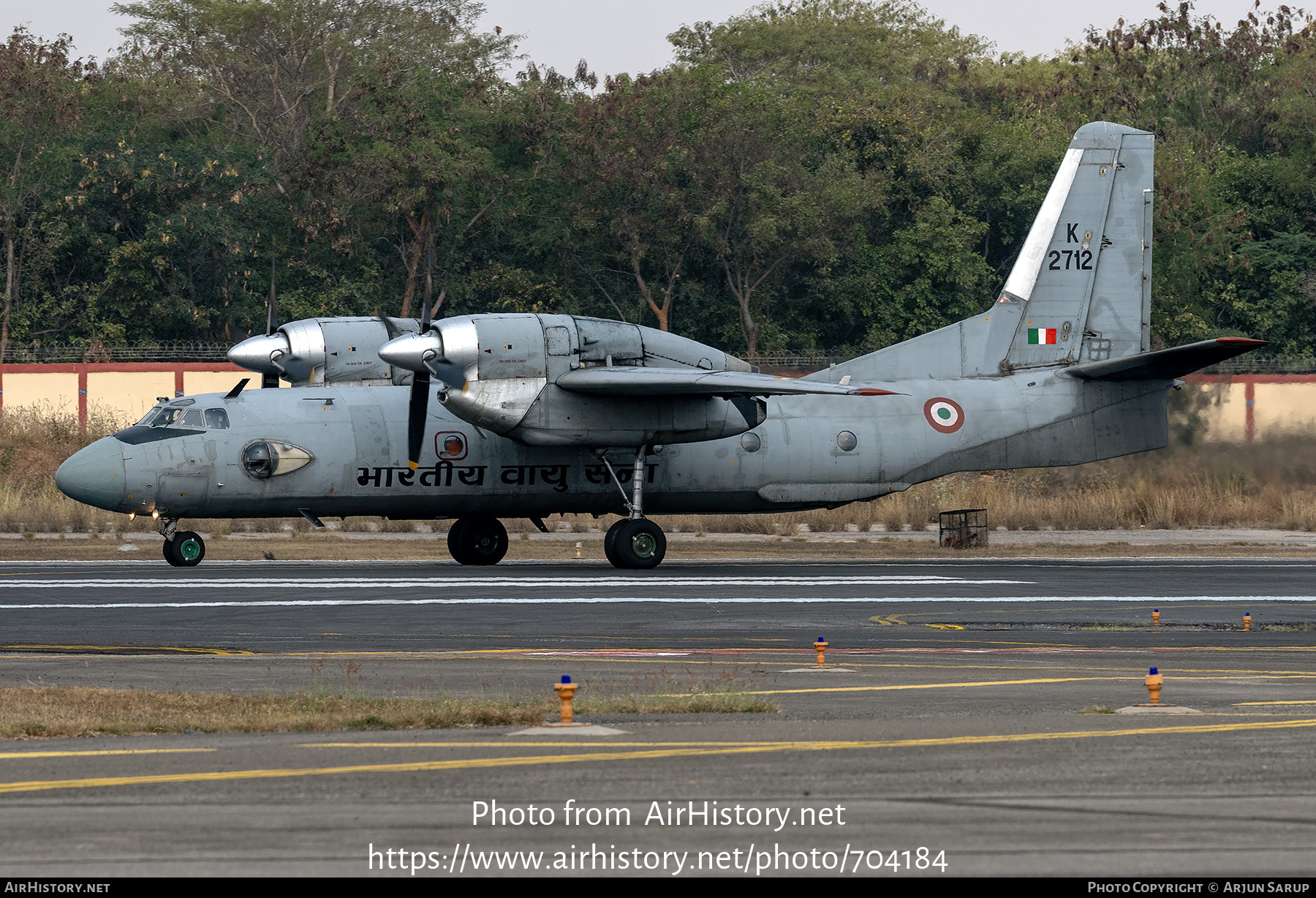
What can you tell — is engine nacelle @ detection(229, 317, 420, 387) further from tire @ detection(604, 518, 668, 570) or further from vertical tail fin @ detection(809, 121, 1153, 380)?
vertical tail fin @ detection(809, 121, 1153, 380)

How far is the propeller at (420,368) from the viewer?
28781 millimetres

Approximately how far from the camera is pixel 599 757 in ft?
34.9

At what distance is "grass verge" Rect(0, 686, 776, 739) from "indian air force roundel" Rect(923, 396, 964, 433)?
66.4ft

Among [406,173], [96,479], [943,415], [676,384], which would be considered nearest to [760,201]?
[406,173]

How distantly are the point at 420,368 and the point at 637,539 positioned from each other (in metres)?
5.40

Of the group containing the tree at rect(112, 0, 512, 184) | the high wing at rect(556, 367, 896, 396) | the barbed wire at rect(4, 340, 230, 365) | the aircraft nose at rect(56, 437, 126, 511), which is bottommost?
the aircraft nose at rect(56, 437, 126, 511)

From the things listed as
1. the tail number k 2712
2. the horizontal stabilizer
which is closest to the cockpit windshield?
the horizontal stabilizer

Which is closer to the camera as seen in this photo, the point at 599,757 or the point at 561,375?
the point at 599,757

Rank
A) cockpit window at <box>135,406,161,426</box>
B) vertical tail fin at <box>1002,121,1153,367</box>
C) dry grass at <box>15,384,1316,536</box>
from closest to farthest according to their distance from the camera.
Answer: cockpit window at <box>135,406,161,426</box> → vertical tail fin at <box>1002,121,1153,367</box> → dry grass at <box>15,384,1316,536</box>

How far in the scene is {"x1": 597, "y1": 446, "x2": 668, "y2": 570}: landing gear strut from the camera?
3080cm

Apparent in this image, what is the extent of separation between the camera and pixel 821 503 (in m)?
32.8

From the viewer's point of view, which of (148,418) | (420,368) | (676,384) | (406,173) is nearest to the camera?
(676,384)

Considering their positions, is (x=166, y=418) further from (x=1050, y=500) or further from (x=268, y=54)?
(x=268, y=54)

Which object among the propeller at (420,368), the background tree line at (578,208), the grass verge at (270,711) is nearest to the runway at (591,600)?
the propeller at (420,368)
